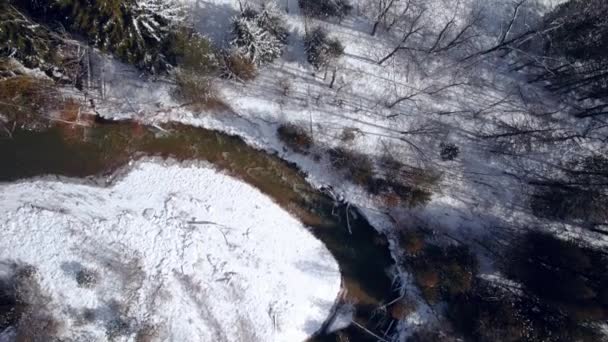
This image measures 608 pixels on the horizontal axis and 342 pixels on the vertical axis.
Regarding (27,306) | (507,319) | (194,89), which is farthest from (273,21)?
(507,319)

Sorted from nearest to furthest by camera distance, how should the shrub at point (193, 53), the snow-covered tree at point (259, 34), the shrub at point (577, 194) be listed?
the snow-covered tree at point (259, 34) → the shrub at point (193, 53) → the shrub at point (577, 194)

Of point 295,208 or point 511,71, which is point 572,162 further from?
point 295,208

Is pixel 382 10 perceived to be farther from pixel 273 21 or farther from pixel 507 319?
pixel 507 319

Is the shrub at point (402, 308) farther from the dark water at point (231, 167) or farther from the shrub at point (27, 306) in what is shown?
the shrub at point (27, 306)

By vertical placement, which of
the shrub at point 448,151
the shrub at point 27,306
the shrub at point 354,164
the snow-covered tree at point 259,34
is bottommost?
the shrub at point 27,306

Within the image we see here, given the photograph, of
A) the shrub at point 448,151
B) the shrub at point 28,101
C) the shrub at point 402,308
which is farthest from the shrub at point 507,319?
the shrub at point 28,101

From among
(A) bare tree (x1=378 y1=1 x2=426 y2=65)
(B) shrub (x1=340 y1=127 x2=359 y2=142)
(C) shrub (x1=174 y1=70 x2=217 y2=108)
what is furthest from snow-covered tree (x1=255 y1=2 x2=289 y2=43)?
(B) shrub (x1=340 y1=127 x2=359 y2=142)
